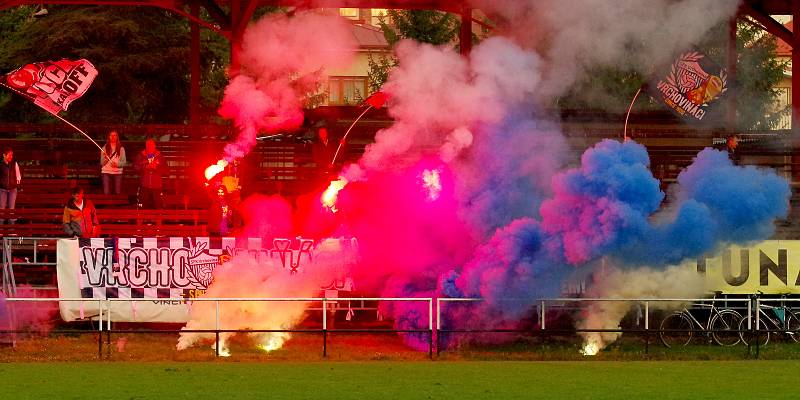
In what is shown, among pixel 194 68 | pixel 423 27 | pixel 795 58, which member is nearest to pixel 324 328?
pixel 194 68

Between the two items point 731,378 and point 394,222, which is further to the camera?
point 394,222

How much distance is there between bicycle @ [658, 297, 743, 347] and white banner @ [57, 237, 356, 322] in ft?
15.8

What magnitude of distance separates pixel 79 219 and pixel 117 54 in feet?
55.7

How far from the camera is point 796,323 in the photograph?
76.8 feet

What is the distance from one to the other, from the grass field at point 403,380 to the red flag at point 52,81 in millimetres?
10175

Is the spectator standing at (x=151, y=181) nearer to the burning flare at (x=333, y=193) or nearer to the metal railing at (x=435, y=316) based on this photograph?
the burning flare at (x=333, y=193)

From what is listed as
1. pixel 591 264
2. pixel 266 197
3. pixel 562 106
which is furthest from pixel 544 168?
pixel 562 106

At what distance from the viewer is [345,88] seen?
163ft

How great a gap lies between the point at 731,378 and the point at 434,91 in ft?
23.8

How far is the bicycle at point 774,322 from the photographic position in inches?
895

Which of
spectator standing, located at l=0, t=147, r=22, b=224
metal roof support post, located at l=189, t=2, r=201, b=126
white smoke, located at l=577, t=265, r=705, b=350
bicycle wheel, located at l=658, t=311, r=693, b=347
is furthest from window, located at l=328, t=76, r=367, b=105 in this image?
white smoke, located at l=577, t=265, r=705, b=350

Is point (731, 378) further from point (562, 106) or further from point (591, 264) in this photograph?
point (562, 106)

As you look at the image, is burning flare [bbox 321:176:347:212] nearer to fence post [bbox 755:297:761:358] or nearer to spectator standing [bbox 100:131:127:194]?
spectator standing [bbox 100:131:127:194]

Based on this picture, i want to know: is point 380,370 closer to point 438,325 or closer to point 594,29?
point 438,325
